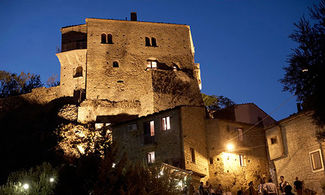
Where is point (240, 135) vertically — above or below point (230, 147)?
above

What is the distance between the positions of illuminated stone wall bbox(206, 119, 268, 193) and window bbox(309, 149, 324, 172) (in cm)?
578

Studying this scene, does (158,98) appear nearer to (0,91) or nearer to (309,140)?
(309,140)

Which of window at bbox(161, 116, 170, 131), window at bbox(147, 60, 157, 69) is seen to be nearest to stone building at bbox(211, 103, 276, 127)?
window at bbox(147, 60, 157, 69)

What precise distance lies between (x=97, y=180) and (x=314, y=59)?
32.9 feet

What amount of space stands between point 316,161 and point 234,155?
687cm

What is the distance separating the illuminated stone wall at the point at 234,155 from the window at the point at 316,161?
5.78 m

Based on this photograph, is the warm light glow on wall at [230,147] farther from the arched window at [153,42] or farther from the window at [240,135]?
the arched window at [153,42]

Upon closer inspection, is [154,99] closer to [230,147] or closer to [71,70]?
[71,70]

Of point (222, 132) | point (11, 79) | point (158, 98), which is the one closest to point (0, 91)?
point (11, 79)

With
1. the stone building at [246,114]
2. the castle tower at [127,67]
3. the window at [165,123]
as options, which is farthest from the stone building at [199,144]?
the castle tower at [127,67]

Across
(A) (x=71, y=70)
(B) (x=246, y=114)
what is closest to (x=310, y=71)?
(B) (x=246, y=114)

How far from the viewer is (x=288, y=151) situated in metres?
28.1

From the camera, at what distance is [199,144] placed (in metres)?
Result: 30.3

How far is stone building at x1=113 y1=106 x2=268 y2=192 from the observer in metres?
29.2
